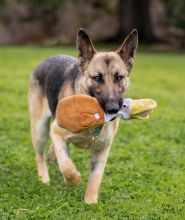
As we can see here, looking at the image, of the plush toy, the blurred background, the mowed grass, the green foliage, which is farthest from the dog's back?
the blurred background

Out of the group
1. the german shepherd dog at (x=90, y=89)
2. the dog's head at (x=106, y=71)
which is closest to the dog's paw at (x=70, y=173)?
the german shepherd dog at (x=90, y=89)

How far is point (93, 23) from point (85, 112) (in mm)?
30797

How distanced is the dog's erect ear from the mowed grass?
1.59 m

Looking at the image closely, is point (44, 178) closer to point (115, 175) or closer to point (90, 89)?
point (115, 175)

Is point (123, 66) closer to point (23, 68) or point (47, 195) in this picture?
point (47, 195)

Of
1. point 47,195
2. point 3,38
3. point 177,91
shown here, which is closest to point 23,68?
point 177,91

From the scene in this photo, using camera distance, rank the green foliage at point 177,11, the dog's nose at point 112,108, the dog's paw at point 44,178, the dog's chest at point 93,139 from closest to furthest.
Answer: the dog's nose at point 112,108, the dog's chest at point 93,139, the dog's paw at point 44,178, the green foliage at point 177,11

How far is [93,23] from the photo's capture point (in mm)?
36000

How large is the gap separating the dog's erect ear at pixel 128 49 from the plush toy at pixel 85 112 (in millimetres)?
488

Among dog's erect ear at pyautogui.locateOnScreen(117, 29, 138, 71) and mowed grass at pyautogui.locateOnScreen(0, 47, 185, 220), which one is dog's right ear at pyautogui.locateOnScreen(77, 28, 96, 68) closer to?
dog's erect ear at pyautogui.locateOnScreen(117, 29, 138, 71)

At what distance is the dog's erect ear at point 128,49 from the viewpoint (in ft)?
20.3

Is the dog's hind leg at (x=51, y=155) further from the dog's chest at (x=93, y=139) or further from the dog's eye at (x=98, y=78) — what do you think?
the dog's eye at (x=98, y=78)

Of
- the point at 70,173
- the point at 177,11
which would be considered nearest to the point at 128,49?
the point at 70,173

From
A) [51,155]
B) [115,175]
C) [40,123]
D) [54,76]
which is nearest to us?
[54,76]
